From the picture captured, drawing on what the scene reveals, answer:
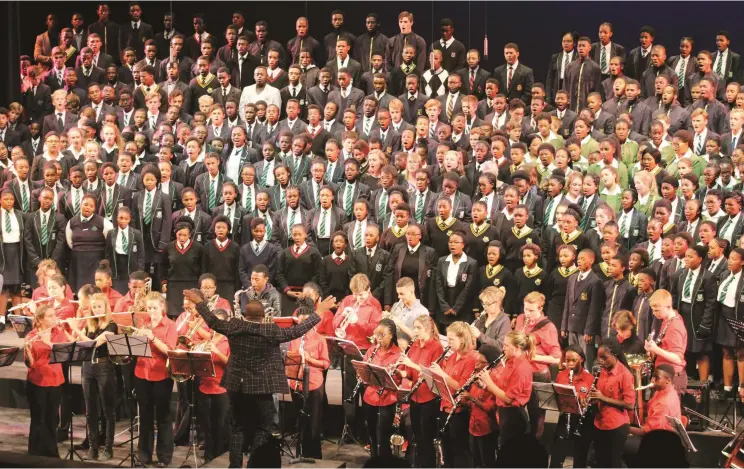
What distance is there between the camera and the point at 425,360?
868cm

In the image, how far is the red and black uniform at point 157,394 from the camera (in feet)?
29.5

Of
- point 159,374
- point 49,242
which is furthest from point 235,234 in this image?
point 159,374

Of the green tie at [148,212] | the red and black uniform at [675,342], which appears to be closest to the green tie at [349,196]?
the green tie at [148,212]

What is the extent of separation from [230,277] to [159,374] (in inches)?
93.2

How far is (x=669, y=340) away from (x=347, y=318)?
8.75 ft

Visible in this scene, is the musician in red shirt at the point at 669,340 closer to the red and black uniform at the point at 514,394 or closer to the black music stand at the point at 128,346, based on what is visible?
the red and black uniform at the point at 514,394

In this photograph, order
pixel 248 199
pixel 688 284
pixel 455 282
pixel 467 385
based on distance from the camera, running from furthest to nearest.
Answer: pixel 248 199 < pixel 455 282 < pixel 688 284 < pixel 467 385

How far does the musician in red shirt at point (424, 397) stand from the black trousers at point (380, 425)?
9.5 inches

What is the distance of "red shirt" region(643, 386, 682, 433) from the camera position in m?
7.97

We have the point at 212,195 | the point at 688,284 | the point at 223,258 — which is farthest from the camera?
the point at 212,195

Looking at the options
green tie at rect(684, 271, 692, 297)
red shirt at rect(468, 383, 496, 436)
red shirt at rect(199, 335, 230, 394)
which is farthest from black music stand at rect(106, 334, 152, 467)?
green tie at rect(684, 271, 692, 297)

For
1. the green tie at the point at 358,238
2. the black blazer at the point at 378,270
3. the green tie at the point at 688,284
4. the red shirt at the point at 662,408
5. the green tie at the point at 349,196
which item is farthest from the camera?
the green tie at the point at 349,196

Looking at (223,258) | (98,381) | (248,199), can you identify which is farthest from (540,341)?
(248,199)

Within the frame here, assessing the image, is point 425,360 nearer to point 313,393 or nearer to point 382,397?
point 382,397
